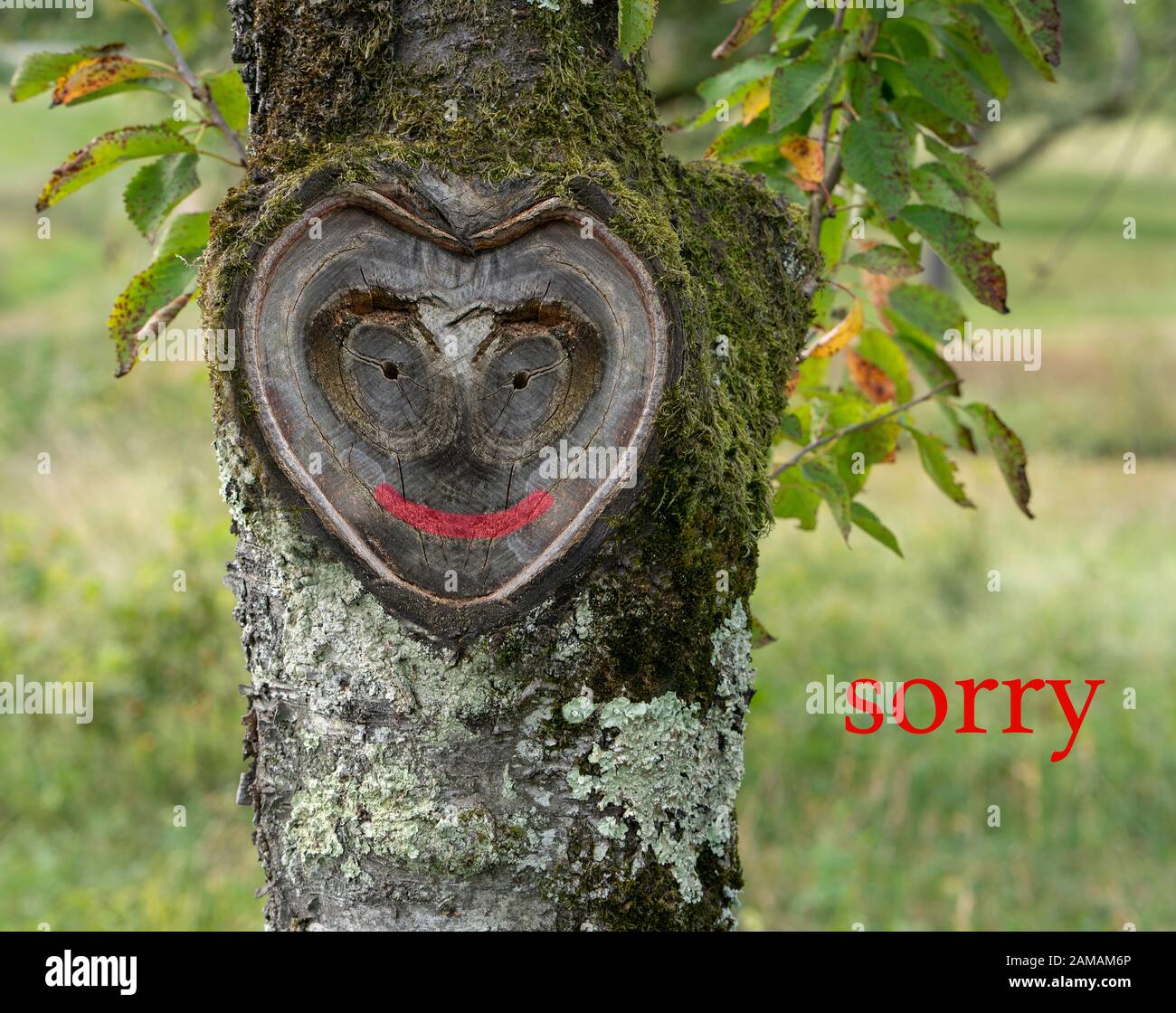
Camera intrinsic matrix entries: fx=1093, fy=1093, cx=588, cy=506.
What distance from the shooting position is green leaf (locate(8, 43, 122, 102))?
1738 millimetres

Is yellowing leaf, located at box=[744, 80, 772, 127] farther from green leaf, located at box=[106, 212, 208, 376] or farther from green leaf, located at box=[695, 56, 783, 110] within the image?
green leaf, located at box=[106, 212, 208, 376]

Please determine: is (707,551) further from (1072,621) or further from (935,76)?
(1072,621)

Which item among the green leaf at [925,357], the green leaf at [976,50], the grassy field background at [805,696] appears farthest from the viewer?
the grassy field background at [805,696]

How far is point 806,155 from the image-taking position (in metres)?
1.80

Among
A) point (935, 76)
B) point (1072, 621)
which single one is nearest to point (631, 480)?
point (935, 76)

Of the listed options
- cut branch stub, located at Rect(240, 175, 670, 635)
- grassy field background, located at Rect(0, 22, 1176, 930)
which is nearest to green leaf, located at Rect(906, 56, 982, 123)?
cut branch stub, located at Rect(240, 175, 670, 635)

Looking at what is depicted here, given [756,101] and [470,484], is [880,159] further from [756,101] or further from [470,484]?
[470,484]

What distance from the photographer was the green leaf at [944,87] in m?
1.77

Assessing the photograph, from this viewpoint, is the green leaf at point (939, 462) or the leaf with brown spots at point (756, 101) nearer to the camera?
the green leaf at point (939, 462)

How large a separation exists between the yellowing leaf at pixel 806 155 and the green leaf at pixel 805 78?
6 centimetres

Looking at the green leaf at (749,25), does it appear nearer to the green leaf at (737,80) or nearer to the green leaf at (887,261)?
the green leaf at (737,80)

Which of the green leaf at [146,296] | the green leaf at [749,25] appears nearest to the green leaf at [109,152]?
the green leaf at [146,296]

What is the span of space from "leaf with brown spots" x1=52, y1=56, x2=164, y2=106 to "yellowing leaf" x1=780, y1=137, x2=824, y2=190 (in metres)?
1.03

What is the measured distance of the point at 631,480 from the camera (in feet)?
4.26
